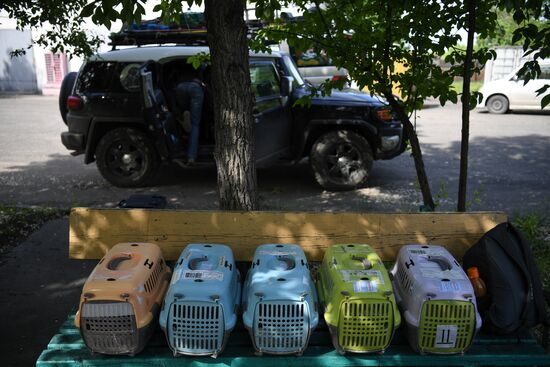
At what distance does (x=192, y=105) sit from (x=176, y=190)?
129 cm

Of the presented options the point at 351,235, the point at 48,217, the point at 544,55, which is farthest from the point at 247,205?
the point at 48,217

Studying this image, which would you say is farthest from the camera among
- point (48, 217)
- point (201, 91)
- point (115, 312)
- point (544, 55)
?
point (201, 91)

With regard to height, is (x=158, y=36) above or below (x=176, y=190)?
above

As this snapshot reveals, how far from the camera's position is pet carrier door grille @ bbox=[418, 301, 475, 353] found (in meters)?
2.82

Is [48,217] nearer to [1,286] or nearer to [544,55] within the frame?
[1,286]

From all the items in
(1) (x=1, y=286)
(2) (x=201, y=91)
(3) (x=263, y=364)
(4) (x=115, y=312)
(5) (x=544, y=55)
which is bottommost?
(1) (x=1, y=286)

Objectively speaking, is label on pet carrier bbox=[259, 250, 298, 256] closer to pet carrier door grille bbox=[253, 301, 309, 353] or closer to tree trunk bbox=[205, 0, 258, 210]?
pet carrier door grille bbox=[253, 301, 309, 353]

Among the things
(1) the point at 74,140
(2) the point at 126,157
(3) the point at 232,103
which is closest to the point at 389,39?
(3) the point at 232,103

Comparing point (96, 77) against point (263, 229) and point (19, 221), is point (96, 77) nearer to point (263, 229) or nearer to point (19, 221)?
point (19, 221)

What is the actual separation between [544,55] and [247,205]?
2177mm

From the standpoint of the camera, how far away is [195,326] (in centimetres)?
278

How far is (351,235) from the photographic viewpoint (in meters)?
3.71

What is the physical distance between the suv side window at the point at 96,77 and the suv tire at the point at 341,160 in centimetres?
298

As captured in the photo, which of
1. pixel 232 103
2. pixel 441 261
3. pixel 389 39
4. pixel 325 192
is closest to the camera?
pixel 441 261
